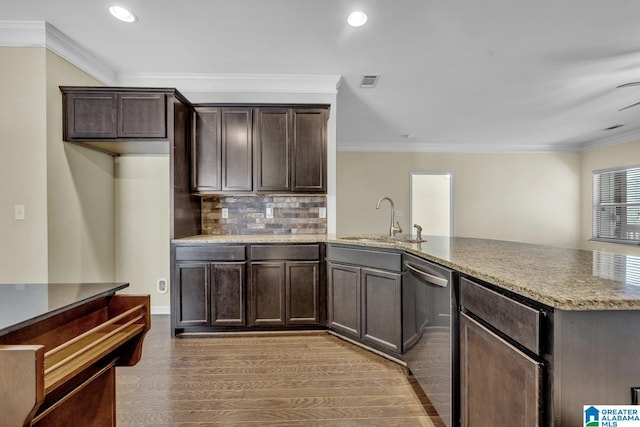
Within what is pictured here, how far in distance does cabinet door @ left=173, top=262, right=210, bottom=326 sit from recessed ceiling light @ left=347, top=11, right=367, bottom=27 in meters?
2.43

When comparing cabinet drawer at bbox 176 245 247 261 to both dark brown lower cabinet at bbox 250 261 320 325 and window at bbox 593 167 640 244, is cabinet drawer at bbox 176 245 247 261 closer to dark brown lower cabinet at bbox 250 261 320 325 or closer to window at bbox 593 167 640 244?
dark brown lower cabinet at bbox 250 261 320 325

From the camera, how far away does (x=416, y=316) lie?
190 centimetres

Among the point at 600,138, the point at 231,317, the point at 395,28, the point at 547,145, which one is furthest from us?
the point at 547,145

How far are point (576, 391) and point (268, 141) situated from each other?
2999 millimetres

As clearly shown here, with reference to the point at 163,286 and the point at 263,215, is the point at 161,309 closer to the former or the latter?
the point at 163,286

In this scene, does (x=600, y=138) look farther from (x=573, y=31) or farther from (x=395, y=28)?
(x=395, y=28)

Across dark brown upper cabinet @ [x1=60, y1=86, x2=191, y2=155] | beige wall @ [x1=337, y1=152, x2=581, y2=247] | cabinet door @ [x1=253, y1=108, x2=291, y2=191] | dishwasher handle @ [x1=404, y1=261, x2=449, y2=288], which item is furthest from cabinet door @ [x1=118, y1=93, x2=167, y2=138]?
beige wall @ [x1=337, y1=152, x2=581, y2=247]

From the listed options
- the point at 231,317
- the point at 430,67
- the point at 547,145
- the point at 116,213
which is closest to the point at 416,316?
the point at 231,317

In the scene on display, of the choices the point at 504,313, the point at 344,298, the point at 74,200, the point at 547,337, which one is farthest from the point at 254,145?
the point at 547,337

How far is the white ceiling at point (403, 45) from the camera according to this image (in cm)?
222

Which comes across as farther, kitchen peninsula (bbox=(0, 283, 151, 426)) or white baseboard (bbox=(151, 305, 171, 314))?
white baseboard (bbox=(151, 305, 171, 314))

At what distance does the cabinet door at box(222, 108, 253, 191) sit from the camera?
10.6 ft

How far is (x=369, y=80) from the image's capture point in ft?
11.0

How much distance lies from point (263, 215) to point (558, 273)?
2.88 metres
